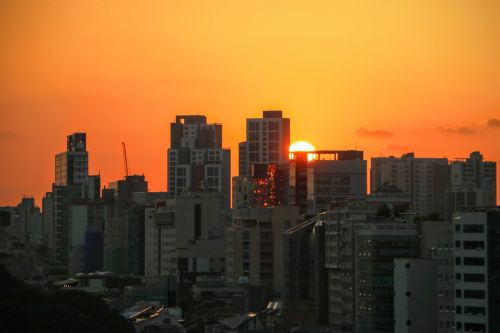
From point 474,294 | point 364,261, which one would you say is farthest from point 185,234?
point 474,294

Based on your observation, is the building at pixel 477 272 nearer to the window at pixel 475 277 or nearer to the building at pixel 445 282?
the window at pixel 475 277

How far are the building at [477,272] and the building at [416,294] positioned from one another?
4064mm

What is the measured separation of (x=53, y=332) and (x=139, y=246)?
97.2 meters

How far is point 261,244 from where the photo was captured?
140750 millimetres

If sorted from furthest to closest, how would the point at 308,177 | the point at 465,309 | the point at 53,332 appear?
the point at 308,177 → the point at 53,332 → the point at 465,309

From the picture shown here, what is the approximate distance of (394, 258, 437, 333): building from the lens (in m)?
95.8

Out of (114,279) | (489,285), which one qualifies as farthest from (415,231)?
(114,279)

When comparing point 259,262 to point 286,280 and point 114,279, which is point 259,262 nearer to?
point 286,280

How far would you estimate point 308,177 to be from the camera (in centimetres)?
17538

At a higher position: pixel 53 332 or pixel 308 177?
pixel 308 177

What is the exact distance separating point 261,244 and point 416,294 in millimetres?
45116

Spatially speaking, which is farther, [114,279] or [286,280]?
[114,279]

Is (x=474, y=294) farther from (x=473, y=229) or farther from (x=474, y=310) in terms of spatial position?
(x=473, y=229)

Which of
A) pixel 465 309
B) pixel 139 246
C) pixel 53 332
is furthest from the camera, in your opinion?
pixel 139 246
